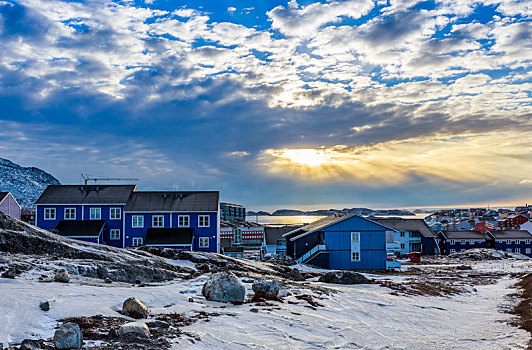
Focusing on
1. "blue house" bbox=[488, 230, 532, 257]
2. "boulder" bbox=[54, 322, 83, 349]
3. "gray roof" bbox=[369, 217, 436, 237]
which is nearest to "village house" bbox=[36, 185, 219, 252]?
"boulder" bbox=[54, 322, 83, 349]

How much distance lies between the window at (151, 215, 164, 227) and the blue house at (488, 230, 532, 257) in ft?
307

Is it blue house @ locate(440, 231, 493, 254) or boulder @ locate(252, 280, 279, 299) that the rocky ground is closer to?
boulder @ locate(252, 280, 279, 299)

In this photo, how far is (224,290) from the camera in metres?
17.3

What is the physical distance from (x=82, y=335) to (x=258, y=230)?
135 m

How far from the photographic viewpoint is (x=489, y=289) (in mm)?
34906

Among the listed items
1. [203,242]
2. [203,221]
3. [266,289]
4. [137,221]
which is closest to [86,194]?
[137,221]

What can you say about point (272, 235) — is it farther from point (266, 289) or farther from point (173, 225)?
point (266, 289)

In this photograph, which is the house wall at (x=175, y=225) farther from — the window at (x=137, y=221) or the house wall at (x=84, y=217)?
the house wall at (x=84, y=217)

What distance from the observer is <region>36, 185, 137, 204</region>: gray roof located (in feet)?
191

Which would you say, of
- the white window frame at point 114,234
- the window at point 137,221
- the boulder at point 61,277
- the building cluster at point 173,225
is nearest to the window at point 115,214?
the building cluster at point 173,225

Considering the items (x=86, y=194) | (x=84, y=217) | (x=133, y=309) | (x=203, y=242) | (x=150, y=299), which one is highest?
(x=86, y=194)

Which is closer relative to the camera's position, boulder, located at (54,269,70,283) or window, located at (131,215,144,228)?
boulder, located at (54,269,70,283)

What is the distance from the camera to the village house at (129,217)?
5625cm

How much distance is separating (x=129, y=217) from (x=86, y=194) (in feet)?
25.8
